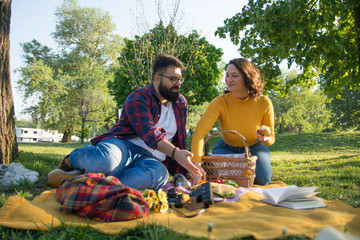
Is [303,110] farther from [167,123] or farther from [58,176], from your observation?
[58,176]

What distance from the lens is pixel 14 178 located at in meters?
3.44

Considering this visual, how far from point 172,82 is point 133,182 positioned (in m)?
1.36

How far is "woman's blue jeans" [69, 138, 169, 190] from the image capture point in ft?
9.41

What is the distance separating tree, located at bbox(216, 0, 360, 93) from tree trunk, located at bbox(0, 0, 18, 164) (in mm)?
4294

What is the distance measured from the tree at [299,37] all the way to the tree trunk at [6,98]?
4.29 meters

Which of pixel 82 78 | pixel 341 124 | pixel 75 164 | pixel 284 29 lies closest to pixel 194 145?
pixel 75 164

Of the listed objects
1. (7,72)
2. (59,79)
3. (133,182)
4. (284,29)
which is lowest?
(133,182)

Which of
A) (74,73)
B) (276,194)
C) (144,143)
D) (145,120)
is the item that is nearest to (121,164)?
(144,143)

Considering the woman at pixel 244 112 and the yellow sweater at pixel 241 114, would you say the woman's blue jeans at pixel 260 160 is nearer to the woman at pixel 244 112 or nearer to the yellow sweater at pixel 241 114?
the woman at pixel 244 112

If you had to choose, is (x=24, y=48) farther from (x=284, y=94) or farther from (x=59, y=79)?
(x=284, y=94)

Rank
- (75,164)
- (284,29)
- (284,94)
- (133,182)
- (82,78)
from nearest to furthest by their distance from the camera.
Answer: (133,182) < (75,164) < (284,29) < (284,94) < (82,78)

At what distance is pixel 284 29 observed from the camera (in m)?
4.39

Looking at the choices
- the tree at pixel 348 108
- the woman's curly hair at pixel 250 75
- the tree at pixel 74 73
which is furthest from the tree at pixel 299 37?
the tree at pixel 74 73

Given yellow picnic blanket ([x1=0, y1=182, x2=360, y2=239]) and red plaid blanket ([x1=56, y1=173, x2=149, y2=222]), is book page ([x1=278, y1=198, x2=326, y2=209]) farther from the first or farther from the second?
red plaid blanket ([x1=56, y1=173, x2=149, y2=222])
